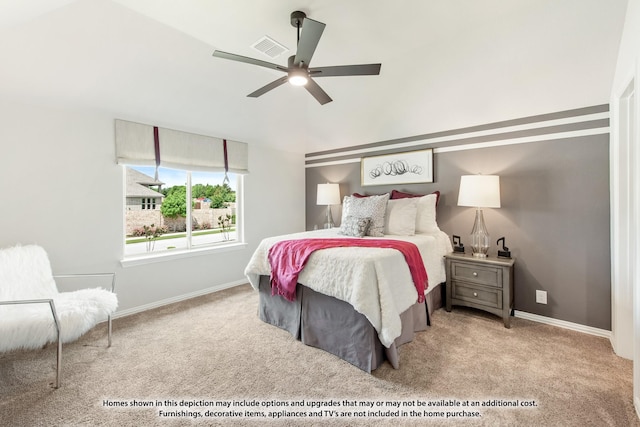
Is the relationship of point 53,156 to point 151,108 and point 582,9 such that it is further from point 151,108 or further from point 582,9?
point 582,9

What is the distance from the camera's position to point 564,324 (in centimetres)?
272

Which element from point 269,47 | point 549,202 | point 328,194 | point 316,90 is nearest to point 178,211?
point 328,194

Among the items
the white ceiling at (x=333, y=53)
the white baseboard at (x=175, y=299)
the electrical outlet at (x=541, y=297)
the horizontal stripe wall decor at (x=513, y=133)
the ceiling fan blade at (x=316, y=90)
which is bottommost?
the white baseboard at (x=175, y=299)

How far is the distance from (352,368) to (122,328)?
2274mm

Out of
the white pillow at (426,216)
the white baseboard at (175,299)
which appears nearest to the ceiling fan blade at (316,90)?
the white pillow at (426,216)

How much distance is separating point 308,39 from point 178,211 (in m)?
2.85

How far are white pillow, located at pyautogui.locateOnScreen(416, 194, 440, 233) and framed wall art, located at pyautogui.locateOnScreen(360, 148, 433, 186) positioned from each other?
1.38 ft

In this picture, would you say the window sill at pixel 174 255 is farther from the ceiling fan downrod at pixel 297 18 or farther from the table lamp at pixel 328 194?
the ceiling fan downrod at pixel 297 18

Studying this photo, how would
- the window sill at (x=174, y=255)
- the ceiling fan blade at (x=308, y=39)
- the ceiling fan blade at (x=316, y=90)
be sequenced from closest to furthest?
the ceiling fan blade at (x=308, y=39), the ceiling fan blade at (x=316, y=90), the window sill at (x=174, y=255)

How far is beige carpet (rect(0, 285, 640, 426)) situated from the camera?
62.8 inches

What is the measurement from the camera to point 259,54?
8.96 feet

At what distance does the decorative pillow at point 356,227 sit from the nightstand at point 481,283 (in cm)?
95

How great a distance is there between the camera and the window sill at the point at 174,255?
3.09 meters

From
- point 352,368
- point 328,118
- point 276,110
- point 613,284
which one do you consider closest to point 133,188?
point 276,110
